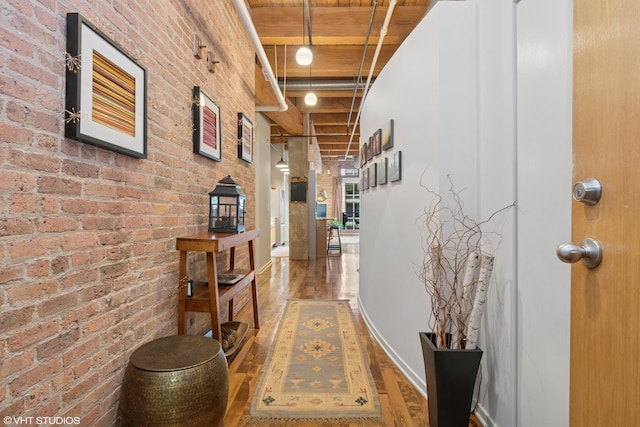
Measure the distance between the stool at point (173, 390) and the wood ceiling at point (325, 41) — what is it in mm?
3627

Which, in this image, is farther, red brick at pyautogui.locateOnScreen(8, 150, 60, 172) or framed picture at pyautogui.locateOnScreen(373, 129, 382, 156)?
framed picture at pyautogui.locateOnScreen(373, 129, 382, 156)

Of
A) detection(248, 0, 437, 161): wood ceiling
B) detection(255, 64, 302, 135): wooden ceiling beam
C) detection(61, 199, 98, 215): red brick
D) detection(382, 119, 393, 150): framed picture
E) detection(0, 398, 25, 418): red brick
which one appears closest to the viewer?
detection(0, 398, 25, 418): red brick

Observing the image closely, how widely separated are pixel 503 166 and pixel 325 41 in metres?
3.45

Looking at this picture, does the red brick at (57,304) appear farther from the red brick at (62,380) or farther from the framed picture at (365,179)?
the framed picture at (365,179)

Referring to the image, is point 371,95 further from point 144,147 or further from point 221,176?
point 144,147

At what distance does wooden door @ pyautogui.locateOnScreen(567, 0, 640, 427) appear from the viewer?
67 cm

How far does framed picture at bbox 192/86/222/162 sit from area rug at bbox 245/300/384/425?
183 cm

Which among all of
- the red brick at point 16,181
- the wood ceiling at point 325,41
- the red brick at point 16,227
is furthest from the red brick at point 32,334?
the wood ceiling at point 325,41

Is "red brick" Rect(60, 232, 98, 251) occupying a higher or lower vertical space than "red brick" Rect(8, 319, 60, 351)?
higher

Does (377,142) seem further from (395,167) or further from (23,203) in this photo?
(23,203)

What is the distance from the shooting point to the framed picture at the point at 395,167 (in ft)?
7.87

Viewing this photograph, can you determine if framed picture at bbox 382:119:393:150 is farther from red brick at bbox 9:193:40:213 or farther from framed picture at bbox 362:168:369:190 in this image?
red brick at bbox 9:193:40:213

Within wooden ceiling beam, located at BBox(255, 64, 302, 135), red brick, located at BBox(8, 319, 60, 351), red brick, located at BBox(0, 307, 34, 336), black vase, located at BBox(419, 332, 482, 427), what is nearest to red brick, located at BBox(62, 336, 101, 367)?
red brick, located at BBox(8, 319, 60, 351)

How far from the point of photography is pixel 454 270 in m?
1.81
